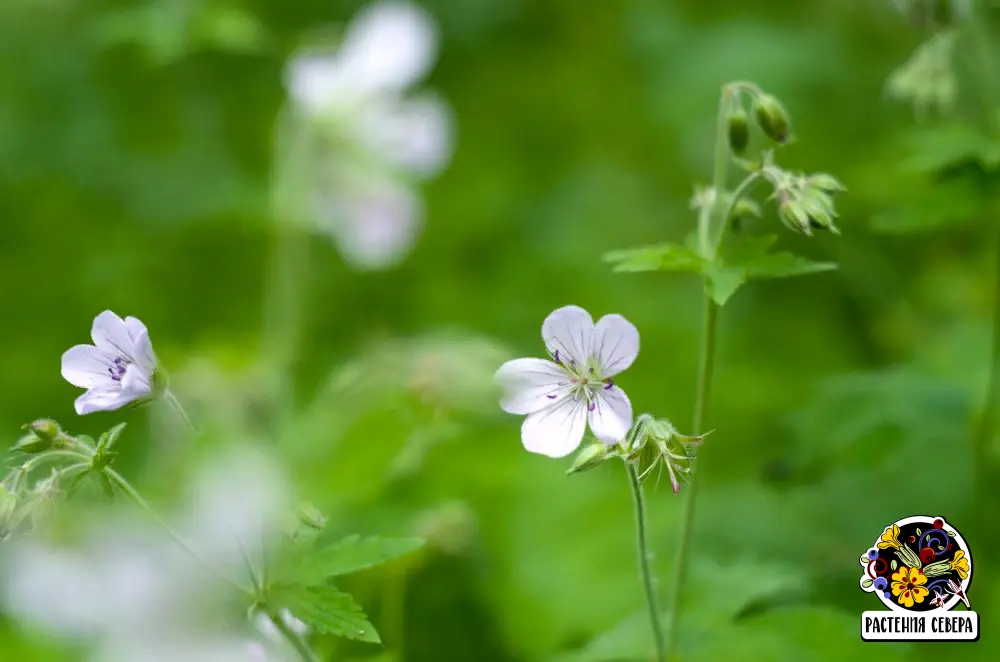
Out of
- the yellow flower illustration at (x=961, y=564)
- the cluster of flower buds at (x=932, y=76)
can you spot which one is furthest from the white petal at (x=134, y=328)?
the cluster of flower buds at (x=932, y=76)

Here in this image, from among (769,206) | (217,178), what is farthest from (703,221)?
(217,178)

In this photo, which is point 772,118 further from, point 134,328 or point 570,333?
point 134,328

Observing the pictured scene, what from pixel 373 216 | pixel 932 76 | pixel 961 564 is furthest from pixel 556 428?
pixel 373 216

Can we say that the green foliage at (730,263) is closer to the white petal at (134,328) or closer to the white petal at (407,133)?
the white petal at (134,328)

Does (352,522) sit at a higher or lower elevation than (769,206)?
lower

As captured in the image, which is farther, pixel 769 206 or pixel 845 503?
pixel 769 206

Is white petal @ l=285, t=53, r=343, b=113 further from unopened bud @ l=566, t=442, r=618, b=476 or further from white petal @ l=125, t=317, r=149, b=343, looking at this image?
unopened bud @ l=566, t=442, r=618, b=476

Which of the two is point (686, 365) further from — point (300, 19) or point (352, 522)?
point (300, 19)
